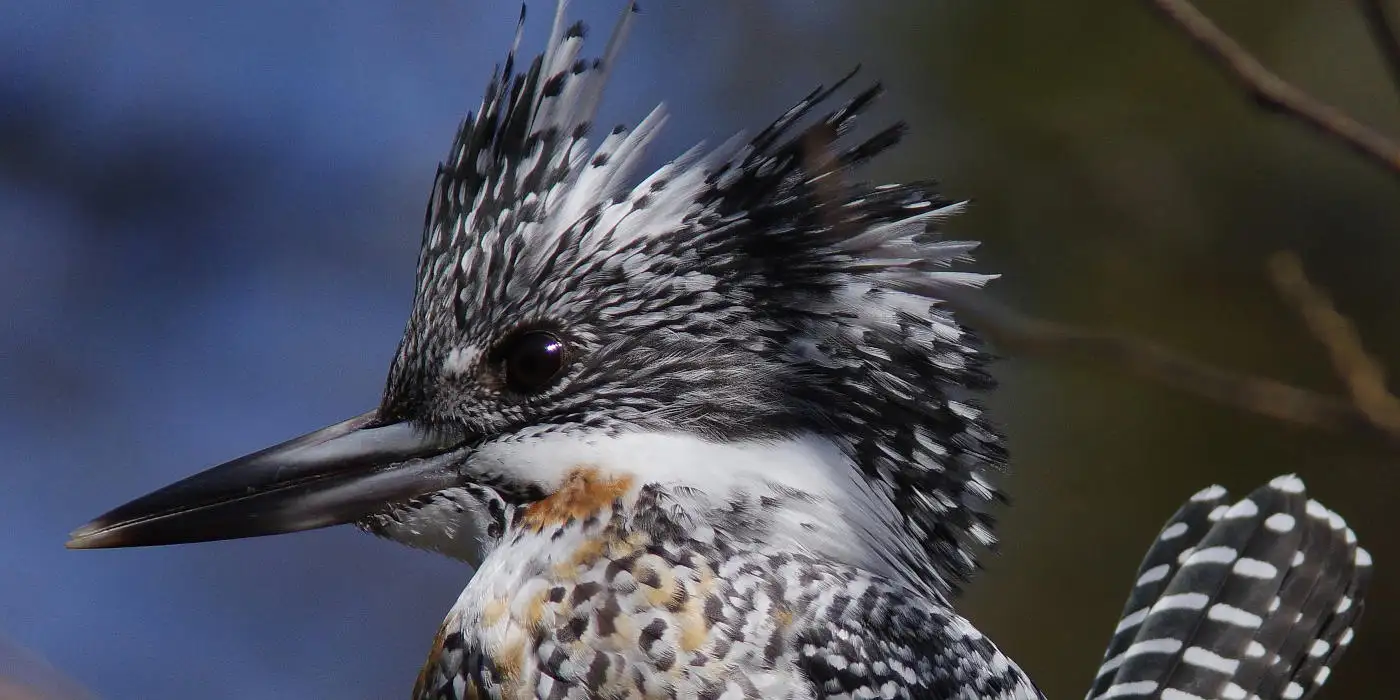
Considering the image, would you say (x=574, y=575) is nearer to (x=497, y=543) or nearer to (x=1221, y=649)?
(x=497, y=543)

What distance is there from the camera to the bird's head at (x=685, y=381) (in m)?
2.19

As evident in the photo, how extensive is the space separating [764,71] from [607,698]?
3.94 metres

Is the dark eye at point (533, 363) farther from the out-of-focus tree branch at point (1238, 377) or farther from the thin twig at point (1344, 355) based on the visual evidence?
the thin twig at point (1344, 355)

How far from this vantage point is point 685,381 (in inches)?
87.8

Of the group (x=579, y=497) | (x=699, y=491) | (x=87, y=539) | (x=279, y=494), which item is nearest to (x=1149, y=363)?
(x=699, y=491)

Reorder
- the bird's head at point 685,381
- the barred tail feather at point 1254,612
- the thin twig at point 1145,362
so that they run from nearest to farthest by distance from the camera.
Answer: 1. the thin twig at point 1145,362
2. the bird's head at point 685,381
3. the barred tail feather at point 1254,612

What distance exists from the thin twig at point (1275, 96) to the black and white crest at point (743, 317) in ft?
1.98

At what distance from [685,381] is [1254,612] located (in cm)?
139

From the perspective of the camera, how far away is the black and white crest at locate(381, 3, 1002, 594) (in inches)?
87.9

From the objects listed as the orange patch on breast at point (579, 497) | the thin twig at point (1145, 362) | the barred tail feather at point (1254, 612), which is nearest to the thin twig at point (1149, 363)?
the thin twig at point (1145, 362)

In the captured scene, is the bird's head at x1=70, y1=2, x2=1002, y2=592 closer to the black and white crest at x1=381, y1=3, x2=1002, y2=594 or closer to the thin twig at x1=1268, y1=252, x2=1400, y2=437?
the black and white crest at x1=381, y1=3, x2=1002, y2=594

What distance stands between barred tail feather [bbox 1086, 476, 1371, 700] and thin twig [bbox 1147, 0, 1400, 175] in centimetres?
141

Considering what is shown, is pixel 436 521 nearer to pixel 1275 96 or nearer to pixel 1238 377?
pixel 1238 377

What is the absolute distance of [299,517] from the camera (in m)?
2.22
